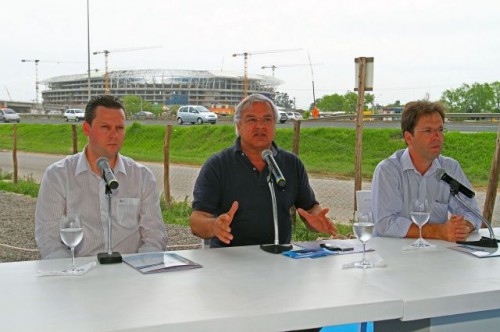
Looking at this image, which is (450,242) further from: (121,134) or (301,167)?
(121,134)

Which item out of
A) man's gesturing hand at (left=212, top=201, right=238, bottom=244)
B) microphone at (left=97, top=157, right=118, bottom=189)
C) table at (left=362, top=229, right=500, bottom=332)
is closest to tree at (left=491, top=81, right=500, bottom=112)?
table at (left=362, top=229, right=500, bottom=332)

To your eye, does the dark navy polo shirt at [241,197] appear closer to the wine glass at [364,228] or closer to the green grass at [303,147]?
the wine glass at [364,228]

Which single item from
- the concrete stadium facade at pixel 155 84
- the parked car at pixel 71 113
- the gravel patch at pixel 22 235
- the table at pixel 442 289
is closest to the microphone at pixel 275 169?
the table at pixel 442 289

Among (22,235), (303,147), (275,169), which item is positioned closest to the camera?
(275,169)

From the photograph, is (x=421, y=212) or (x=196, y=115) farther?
(x=196, y=115)

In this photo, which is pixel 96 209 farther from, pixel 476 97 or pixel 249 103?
pixel 476 97

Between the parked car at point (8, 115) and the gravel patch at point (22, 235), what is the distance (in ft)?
72.8

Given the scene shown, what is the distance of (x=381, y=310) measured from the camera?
71.0 inches

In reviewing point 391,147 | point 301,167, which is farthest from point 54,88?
point 301,167

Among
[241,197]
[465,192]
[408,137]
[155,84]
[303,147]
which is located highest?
[155,84]

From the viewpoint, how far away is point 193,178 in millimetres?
12453

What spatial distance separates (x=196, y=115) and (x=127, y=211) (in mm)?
22811

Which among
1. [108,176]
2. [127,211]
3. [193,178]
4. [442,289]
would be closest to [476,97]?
[193,178]

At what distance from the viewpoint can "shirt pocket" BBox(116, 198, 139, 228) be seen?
289cm
